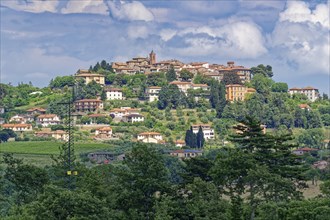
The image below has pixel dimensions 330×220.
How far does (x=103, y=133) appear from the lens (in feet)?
375

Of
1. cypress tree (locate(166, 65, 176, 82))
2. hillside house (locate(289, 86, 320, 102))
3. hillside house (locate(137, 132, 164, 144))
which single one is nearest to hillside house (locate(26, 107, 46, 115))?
hillside house (locate(137, 132, 164, 144))

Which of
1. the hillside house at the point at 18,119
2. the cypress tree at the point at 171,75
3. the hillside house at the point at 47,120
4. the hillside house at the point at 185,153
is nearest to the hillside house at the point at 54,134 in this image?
the hillside house at the point at 47,120

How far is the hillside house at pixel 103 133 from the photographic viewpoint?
114 m

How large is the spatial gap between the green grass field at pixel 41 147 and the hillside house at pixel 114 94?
1316 inches

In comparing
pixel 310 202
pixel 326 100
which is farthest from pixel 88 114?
pixel 310 202

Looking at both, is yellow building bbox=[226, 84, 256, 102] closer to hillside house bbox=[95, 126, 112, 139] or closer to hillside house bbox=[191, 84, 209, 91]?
hillside house bbox=[191, 84, 209, 91]

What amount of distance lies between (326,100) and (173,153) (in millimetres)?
62139

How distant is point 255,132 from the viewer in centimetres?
4031

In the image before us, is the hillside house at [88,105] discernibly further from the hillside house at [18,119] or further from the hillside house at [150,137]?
the hillside house at [150,137]

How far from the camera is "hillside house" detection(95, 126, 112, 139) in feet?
372

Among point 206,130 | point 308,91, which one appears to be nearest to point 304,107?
point 308,91

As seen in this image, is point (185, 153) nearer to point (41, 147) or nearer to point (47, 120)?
point (41, 147)

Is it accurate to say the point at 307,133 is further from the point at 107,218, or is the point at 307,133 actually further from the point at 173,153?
the point at 107,218

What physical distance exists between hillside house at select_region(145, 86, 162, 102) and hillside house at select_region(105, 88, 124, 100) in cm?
475
